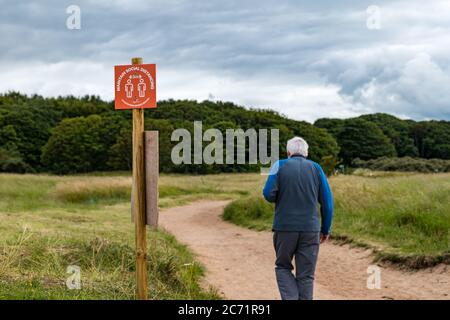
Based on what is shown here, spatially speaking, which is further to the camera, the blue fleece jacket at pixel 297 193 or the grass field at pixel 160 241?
the grass field at pixel 160 241

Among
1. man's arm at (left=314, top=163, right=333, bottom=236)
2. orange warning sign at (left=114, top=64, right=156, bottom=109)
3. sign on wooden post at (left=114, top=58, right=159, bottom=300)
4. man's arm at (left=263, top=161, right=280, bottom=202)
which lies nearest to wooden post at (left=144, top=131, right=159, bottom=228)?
sign on wooden post at (left=114, top=58, right=159, bottom=300)

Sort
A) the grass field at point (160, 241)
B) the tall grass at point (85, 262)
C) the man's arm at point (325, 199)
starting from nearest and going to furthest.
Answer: the man's arm at point (325, 199) → the tall grass at point (85, 262) → the grass field at point (160, 241)

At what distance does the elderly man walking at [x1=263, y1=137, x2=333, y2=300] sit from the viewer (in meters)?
6.78

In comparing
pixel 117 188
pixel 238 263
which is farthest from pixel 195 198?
pixel 238 263

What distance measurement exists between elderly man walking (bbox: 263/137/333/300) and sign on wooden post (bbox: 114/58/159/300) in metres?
1.28

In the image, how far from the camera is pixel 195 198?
30094 millimetres

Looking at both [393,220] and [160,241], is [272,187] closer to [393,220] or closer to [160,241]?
[160,241]

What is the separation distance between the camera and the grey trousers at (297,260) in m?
6.81

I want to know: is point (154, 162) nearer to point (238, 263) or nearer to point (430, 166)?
point (238, 263)

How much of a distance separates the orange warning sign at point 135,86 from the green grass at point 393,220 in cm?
649

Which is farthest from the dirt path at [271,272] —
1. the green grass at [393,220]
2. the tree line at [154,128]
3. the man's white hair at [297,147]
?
the tree line at [154,128]

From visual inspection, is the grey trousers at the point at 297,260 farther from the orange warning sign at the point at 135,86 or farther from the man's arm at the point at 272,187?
the orange warning sign at the point at 135,86
